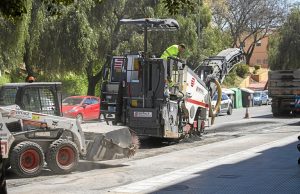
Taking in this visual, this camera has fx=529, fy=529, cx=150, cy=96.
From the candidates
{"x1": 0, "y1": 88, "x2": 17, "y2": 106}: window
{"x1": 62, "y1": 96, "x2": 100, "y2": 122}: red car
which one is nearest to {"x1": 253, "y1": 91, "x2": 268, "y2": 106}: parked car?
{"x1": 62, "y1": 96, "x2": 100, "y2": 122}: red car

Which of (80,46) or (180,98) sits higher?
(80,46)

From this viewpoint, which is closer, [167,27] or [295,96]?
[167,27]

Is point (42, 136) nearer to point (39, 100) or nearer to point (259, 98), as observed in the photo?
point (39, 100)

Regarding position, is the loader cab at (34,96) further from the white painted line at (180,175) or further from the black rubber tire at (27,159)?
the white painted line at (180,175)

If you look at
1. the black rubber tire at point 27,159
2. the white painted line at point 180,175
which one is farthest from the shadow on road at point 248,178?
the black rubber tire at point 27,159

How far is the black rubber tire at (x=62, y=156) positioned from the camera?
36.4 ft

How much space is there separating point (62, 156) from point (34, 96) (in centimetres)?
143

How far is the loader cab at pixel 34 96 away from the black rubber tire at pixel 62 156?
0.81m

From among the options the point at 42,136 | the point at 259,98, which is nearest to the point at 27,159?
the point at 42,136

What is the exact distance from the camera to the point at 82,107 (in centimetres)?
2562

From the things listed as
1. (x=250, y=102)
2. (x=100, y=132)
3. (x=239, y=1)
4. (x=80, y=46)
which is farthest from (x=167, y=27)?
(x=239, y=1)

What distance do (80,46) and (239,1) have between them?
41.5 meters

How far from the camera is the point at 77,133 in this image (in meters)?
11.7

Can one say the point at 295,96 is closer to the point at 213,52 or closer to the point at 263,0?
the point at 213,52
